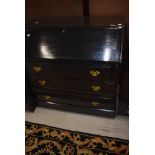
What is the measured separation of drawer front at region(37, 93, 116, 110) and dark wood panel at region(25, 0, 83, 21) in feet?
2.85

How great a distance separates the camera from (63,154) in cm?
180

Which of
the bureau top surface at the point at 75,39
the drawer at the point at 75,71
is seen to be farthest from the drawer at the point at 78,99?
the bureau top surface at the point at 75,39

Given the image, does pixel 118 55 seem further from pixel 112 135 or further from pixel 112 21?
pixel 112 135

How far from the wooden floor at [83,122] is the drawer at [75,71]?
0.49 meters

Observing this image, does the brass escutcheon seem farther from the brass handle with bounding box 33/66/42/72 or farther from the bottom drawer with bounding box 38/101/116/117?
the bottom drawer with bounding box 38/101/116/117

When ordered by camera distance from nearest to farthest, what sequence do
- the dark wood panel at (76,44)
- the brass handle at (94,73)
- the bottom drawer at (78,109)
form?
the dark wood panel at (76,44)
the brass handle at (94,73)
the bottom drawer at (78,109)

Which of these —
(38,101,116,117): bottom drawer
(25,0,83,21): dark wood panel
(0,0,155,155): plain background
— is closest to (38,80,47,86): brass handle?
(38,101,116,117): bottom drawer

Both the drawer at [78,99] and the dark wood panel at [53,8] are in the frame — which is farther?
the dark wood panel at [53,8]

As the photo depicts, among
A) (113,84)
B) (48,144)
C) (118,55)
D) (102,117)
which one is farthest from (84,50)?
(48,144)

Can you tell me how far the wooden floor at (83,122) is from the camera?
1.96 metres

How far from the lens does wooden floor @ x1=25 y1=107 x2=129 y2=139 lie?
196cm
